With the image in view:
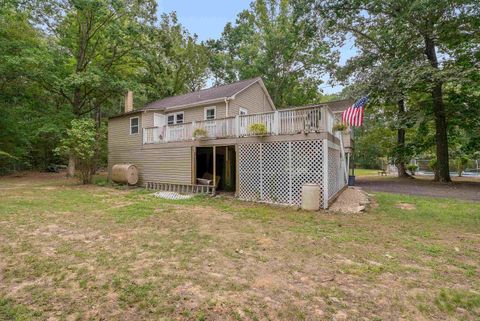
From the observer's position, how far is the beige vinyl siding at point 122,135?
15368 millimetres

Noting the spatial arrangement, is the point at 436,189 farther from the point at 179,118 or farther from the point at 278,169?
the point at 179,118

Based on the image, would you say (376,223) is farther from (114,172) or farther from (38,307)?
(114,172)

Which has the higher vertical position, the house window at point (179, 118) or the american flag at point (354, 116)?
the house window at point (179, 118)

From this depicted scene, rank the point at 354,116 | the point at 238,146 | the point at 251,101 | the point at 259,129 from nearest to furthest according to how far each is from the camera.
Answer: the point at 259,129 < the point at 354,116 < the point at 238,146 < the point at 251,101

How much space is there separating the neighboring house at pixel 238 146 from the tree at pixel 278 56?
10.3m

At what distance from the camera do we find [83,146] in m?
14.2

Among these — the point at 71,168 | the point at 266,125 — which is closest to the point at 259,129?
the point at 266,125

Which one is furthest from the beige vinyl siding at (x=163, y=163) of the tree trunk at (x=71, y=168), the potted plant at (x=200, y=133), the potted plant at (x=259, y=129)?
the tree trunk at (x=71, y=168)

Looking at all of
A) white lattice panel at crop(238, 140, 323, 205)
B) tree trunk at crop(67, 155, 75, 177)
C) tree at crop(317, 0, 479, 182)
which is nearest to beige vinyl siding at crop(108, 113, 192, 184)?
white lattice panel at crop(238, 140, 323, 205)

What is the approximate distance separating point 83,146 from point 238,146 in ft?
30.5

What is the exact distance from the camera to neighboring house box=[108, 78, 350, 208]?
8961 millimetres

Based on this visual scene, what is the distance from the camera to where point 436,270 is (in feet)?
13.2

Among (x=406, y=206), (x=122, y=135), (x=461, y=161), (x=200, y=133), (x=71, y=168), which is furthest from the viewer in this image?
(x=461, y=161)

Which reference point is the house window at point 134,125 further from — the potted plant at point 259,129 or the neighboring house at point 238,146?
the potted plant at point 259,129
